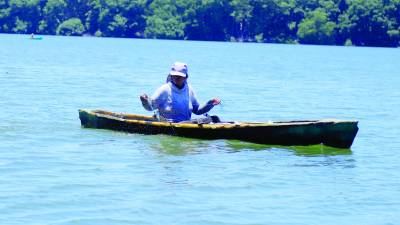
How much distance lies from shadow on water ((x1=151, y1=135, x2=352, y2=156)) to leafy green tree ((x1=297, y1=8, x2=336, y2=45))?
106 m

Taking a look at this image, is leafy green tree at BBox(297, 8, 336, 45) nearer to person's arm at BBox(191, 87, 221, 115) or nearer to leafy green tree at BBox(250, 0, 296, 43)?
leafy green tree at BBox(250, 0, 296, 43)

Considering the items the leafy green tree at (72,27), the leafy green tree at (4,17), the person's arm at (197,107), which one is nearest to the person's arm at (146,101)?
the person's arm at (197,107)

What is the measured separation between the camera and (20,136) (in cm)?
1888

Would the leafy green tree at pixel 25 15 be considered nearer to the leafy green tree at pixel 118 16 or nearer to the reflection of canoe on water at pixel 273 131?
the leafy green tree at pixel 118 16

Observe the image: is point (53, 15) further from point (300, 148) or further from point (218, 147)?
point (300, 148)

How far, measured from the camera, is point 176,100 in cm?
1794

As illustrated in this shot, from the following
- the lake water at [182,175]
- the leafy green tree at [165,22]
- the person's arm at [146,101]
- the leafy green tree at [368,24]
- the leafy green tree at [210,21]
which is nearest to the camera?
the lake water at [182,175]

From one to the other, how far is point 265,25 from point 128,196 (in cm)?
11634

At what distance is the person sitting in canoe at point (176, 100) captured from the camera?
695 inches

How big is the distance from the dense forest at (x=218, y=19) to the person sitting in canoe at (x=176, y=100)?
343ft

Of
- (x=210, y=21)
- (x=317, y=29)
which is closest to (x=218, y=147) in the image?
(x=317, y=29)

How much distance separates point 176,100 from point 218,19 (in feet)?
372

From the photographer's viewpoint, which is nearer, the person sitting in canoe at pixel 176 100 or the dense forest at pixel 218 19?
the person sitting in canoe at pixel 176 100

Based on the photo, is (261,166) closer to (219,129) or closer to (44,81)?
(219,129)
